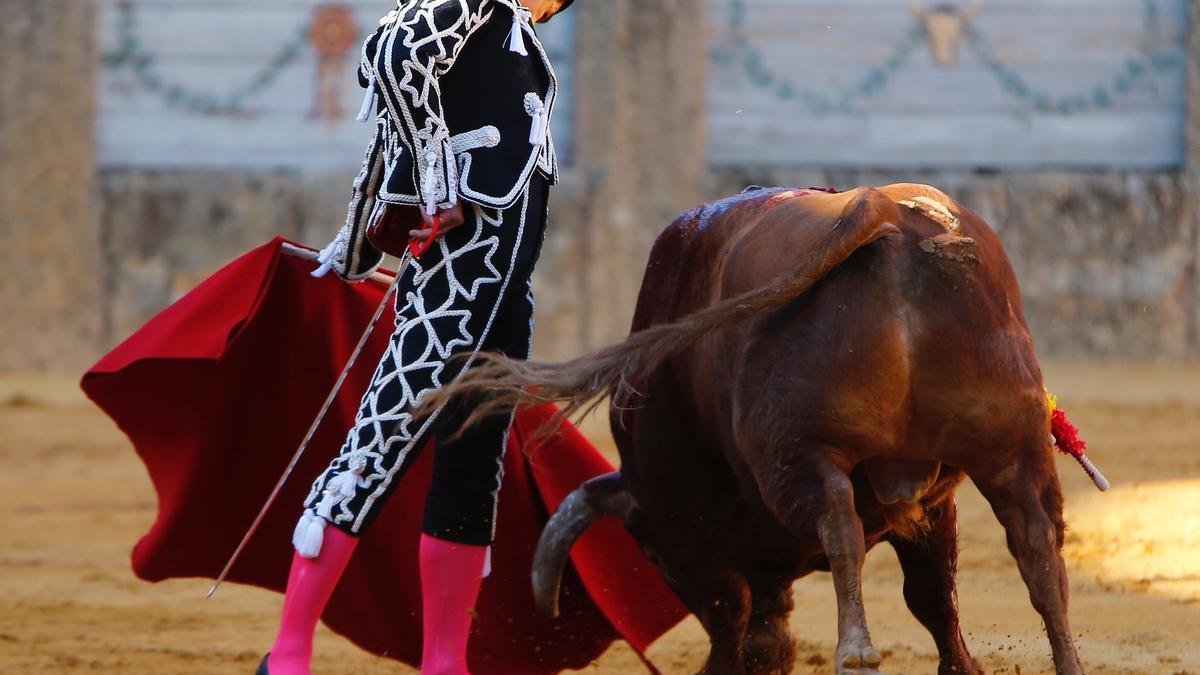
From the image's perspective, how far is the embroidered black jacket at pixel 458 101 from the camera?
2916 millimetres

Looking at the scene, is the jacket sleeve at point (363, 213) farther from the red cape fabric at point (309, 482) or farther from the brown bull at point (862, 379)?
the brown bull at point (862, 379)

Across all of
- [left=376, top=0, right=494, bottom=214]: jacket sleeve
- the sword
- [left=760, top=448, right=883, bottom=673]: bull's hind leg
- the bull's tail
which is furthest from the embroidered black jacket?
[left=760, top=448, right=883, bottom=673]: bull's hind leg

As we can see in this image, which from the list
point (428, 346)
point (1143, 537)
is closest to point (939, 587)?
point (428, 346)

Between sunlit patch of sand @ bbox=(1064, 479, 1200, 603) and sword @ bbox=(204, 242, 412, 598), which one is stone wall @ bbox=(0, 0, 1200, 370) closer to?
sunlit patch of sand @ bbox=(1064, 479, 1200, 603)

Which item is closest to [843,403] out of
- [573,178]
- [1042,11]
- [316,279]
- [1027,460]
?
[1027,460]

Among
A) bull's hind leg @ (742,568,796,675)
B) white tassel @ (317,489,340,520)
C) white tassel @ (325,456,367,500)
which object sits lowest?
Answer: bull's hind leg @ (742,568,796,675)

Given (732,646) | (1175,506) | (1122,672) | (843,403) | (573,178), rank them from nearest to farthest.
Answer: (843,403), (732,646), (1122,672), (1175,506), (573,178)

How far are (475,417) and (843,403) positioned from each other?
0.60 meters

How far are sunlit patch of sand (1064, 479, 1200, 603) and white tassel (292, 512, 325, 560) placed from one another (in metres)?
2.55

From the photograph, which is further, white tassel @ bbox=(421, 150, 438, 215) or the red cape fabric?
the red cape fabric

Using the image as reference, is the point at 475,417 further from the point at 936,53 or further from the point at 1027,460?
the point at 936,53

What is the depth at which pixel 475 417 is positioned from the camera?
2.78 m

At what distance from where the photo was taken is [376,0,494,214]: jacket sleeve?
9.51 feet

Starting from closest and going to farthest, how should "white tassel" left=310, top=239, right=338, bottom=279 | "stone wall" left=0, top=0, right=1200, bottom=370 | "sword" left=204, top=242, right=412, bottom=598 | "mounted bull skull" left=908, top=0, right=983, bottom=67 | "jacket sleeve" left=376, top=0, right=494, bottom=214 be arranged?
"jacket sleeve" left=376, top=0, right=494, bottom=214 → "sword" left=204, top=242, right=412, bottom=598 → "white tassel" left=310, top=239, right=338, bottom=279 → "stone wall" left=0, top=0, right=1200, bottom=370 → "mounted bull skull" left=908, top=0, right=983, bottom=67
